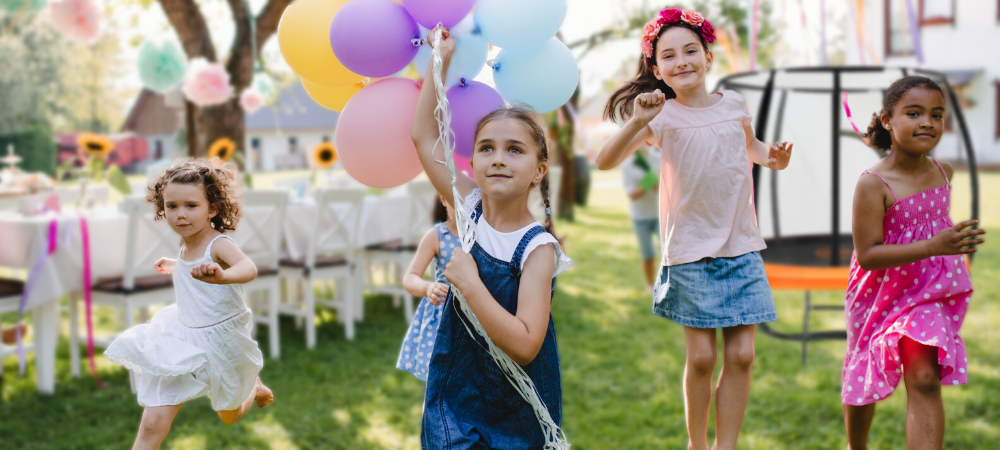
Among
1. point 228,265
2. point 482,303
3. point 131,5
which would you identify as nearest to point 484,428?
point 482,303

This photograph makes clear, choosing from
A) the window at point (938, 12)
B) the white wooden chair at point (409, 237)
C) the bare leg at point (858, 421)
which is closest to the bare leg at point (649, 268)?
the white wooden chair at point (409, 237)

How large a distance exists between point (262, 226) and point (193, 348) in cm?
328

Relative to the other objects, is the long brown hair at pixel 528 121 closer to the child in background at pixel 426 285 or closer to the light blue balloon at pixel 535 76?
the light blue balloon at pixel 535 76

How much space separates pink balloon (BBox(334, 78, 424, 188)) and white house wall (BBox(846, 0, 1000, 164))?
21.2m

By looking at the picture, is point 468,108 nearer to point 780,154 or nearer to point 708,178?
point 708,178

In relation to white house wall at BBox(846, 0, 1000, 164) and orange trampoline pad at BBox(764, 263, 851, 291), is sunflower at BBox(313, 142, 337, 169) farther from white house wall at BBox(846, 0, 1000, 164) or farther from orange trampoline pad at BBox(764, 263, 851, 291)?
white house wall at BBox(846, 0, 1000, 164)

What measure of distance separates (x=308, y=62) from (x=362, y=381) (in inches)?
123

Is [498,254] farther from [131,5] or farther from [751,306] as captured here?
[131,5]

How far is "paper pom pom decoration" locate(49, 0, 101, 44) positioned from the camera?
4.68 meters

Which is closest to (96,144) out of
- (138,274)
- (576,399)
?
(138,274)

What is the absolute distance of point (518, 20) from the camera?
5.70ft

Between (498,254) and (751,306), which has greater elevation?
(498,254)

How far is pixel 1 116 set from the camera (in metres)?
24.1

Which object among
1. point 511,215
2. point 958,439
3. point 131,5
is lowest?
point 958,439
